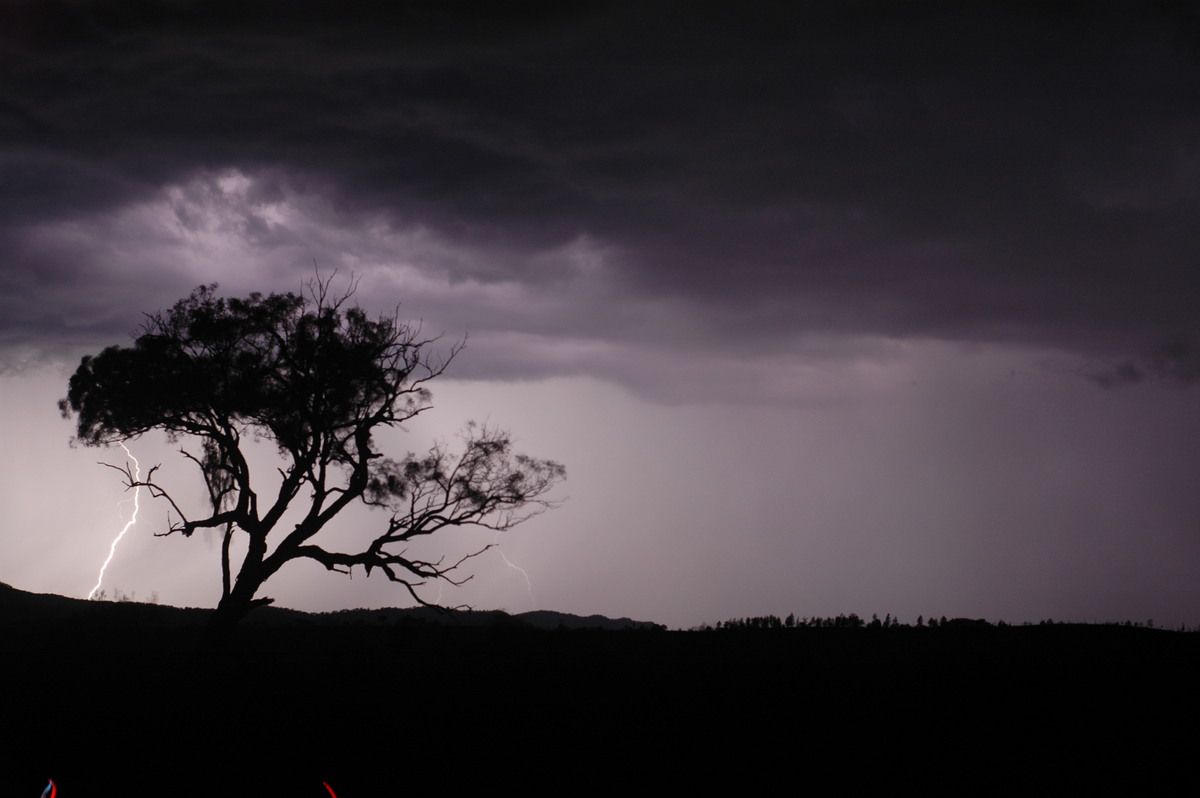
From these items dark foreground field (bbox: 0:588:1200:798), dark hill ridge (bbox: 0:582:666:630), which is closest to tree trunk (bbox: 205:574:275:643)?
dark foreground field (bbox: 0:588:1200:798)

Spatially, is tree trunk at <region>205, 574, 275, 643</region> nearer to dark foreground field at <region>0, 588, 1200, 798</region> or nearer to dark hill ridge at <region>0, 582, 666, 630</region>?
dark foreground field at <region>0, 588, 1200, 798</region>

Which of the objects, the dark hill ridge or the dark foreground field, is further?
the dark hill ridge

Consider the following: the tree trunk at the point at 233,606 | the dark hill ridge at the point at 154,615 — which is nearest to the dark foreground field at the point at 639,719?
the tree trunk at the point at 233,606

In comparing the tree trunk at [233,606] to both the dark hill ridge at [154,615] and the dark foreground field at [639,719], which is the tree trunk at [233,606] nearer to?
the dark foreground field at [639,719]

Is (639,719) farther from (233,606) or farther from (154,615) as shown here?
(154,615)

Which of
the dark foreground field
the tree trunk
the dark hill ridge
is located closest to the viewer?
the dark foreground field

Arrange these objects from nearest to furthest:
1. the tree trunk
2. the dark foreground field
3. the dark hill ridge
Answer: the dark foreground field < the tree trunk < the dark hill ridge

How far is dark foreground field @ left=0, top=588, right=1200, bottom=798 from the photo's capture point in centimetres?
1488

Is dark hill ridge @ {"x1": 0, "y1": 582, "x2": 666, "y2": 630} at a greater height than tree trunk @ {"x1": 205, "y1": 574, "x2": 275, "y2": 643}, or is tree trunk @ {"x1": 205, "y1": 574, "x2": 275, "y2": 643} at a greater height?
tree trunk @ {"x1": 205, "y1": 574, "x2": 275, "y2": 643}

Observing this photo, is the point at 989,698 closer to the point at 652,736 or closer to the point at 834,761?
the point at 834,761

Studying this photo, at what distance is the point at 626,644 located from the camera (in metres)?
32.2

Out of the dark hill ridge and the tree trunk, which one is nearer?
the tree trunk

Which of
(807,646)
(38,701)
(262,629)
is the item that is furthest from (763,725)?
(262,629)

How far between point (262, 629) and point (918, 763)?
3283cm
